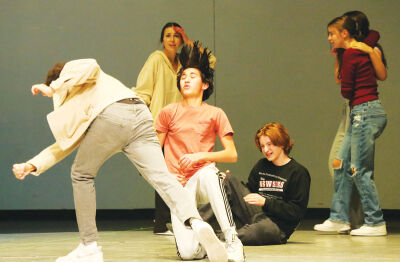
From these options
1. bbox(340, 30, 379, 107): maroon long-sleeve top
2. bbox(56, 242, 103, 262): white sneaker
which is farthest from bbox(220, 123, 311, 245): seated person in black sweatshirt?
bbox(56, 242, 103, 262): white sneaker

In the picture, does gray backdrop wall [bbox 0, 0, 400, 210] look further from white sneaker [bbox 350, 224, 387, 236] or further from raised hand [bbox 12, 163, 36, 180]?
raised hand [bbox 12, 163, 36, 180]

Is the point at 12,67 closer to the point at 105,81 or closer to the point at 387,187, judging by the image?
the point at 105,81

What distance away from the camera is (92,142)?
9.06 feet

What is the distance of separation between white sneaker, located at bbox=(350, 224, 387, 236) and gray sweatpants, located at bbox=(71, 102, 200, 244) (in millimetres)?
1661

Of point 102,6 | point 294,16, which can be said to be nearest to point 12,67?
point 102,6

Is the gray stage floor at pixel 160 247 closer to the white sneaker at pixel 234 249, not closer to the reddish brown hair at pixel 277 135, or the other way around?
the white sneaker at pixel 234 249

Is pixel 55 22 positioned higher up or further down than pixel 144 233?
higher up

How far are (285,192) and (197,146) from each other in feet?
2.12

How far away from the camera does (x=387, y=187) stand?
5.61m

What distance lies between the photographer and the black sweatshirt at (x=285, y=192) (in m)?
3.48

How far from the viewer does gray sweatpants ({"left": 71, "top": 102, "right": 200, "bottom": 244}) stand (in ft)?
9.05

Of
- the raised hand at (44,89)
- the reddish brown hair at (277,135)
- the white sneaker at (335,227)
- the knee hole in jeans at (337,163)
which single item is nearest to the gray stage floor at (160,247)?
the white sneaker at (335,227)

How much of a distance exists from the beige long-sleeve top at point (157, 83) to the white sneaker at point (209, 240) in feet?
5.76

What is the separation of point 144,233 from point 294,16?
248 cm
